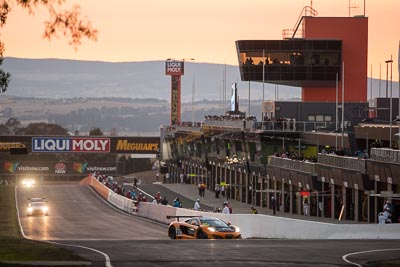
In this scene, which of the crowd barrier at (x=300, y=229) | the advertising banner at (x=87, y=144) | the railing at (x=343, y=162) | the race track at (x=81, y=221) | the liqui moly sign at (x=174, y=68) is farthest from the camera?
the liqui moly sign at (x=174, y=68)

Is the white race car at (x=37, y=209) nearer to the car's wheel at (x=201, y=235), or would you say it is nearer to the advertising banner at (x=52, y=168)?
the car's wheel at (x=201, y=235)

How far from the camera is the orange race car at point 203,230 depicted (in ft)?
141

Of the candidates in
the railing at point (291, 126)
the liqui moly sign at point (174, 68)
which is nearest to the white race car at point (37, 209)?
the railing at point (291, 126)

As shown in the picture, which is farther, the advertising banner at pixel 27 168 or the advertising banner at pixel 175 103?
the advertising banner at pixel 175 103

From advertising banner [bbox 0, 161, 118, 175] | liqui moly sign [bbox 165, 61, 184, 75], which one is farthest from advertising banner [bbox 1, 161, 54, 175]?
liqui moly sign [bbox 165, 61, 184, 75]

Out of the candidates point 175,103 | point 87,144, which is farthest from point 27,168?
point 175,103

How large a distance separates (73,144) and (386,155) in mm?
109626

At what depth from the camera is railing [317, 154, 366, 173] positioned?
58.4m

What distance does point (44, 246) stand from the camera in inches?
1300

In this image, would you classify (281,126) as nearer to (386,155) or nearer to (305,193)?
(305,193)

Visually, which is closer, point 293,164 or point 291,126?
point 293,164

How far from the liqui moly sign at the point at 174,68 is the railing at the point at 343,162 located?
95.5 meters

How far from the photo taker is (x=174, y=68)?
161 m

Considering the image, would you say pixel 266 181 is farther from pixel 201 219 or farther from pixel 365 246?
pixel 365 246
